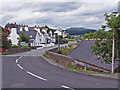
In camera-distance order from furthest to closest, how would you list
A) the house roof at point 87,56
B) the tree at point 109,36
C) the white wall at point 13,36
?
the white wall at point 13,36 → the house roof at point 87,56 → the tree at point 109,36

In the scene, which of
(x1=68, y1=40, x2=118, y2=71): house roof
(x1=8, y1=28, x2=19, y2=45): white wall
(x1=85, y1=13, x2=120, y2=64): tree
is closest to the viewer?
(x1=85, y1=13, x2=120, y2=64): tree

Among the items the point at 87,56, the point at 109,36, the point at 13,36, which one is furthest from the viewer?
the point at 13,36

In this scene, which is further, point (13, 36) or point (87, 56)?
point (13, 36)

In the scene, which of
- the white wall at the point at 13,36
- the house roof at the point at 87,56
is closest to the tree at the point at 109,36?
the house roof at the point at 87,56

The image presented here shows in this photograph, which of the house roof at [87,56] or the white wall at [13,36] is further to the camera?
the white wall at [13,36]

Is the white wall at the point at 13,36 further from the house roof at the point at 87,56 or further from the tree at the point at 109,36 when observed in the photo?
the tree at the point at 109,36

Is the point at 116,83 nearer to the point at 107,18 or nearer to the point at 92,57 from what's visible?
the point at 107,18

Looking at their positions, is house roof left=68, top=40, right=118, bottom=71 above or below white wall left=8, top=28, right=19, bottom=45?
below

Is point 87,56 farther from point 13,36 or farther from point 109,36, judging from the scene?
point 13,36

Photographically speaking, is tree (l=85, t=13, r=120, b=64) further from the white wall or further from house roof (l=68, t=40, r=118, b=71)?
the white wall

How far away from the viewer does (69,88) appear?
713 cm

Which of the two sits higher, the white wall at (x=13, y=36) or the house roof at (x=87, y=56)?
the white wall at (x=13, y=36)

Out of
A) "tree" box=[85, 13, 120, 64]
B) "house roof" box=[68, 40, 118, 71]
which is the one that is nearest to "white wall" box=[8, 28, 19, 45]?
Result: "house roof" box=[68, 40, 118, 71]

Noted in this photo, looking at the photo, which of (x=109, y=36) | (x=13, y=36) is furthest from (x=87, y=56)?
(x=13, y=36)
